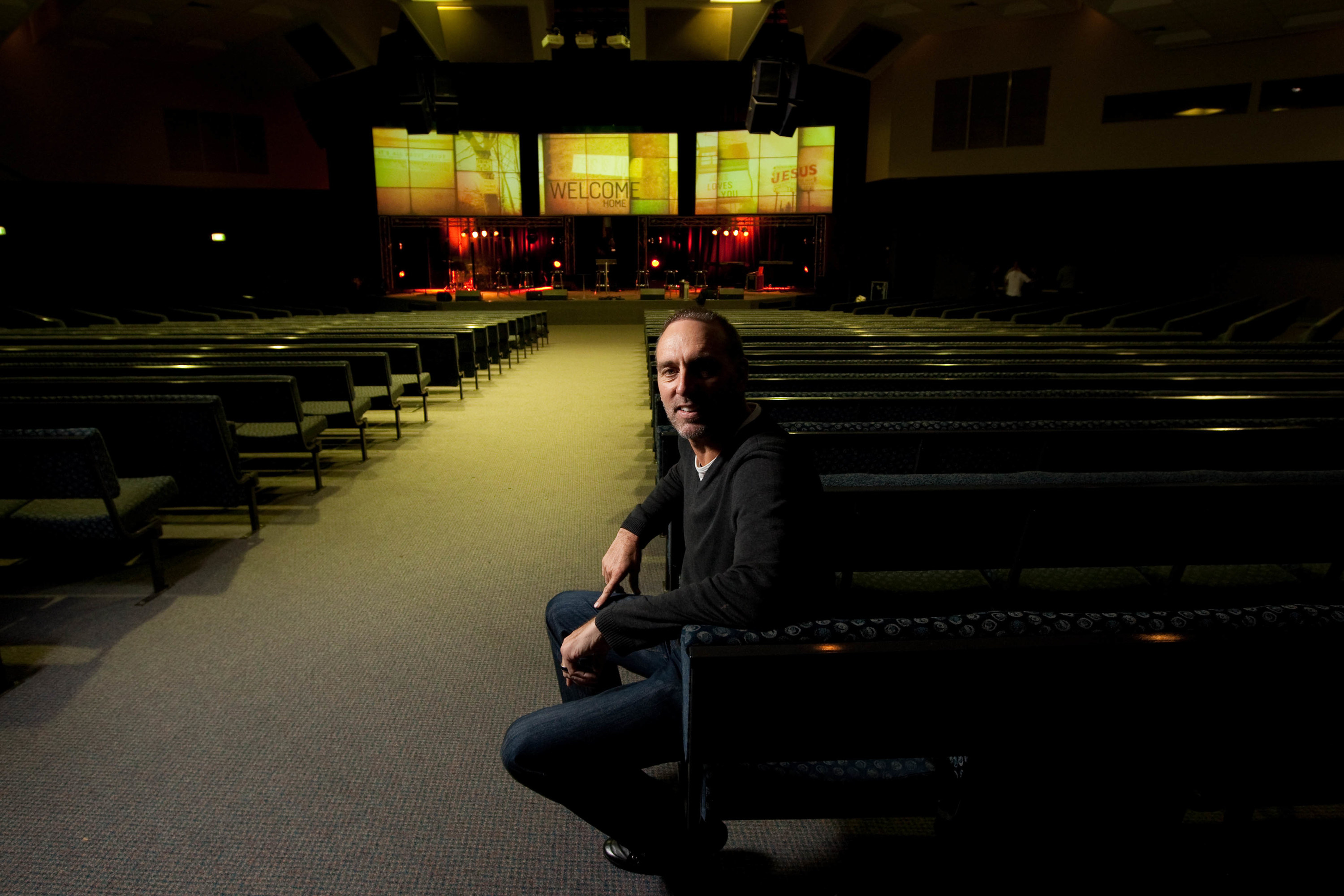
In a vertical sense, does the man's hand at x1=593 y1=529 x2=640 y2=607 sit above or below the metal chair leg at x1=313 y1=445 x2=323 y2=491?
above

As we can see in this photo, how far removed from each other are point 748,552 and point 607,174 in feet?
61.1

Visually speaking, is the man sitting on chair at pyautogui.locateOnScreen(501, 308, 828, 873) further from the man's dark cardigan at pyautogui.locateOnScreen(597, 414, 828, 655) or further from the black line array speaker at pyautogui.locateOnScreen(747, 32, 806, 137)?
the black line array speaker at pyautogui.locateOnScreen(747, 32, 806, 137)

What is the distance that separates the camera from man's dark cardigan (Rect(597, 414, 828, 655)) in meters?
1.22

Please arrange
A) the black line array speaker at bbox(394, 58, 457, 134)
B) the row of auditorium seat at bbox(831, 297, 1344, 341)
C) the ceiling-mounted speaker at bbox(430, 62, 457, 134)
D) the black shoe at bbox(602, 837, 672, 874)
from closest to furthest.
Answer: the black shoe at bbox(602, 837, 672, 874) < the row of auditorium seat at bbox(831, 297, 1344, 341) < the black line array speaker at bbox(394, 58, 457, 134) < the ceiling-mounted speaker at bbox(430, 62, 457, 134)

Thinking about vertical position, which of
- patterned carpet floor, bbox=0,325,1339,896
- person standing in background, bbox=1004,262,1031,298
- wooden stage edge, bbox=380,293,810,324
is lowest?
patterned carpet floor, bbox=0,325,1339,896

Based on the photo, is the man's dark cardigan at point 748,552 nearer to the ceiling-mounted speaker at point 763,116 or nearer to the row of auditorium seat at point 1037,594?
the row of auditorium seat at point 1037,594

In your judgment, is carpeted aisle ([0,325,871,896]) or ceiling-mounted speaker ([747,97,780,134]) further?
ceiling-mounted speaker ([747,97,780,134])

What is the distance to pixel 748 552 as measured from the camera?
124 centimetres

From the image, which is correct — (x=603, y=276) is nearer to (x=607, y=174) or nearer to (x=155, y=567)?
(x=607, y=174)

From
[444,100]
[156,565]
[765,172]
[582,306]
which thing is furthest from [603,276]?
[156,565]

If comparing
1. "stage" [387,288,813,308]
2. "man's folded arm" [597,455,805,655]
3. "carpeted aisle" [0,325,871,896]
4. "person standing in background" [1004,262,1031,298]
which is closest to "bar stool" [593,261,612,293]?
"stage" [387,288,813,308]

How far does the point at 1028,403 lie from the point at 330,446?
4653 millimetres

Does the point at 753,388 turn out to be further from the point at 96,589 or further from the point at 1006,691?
the point at 96,589

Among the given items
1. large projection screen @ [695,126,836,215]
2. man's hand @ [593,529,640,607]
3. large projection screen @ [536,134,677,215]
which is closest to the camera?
man's hand @ [593,529,640,607]
